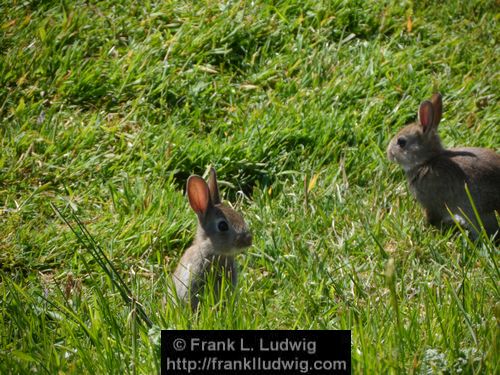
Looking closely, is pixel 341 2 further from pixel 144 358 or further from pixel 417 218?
pixel 144 358

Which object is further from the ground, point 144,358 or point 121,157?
point 121,157

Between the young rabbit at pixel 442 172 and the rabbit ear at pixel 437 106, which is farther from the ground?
the rabbit ear at pixel 437 106

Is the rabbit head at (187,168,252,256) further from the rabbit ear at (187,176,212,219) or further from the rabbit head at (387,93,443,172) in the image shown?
the rabbit head at (387,93,443,172)

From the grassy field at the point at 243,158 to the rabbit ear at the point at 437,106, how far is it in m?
0.43

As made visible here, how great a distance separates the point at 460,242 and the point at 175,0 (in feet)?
10.8

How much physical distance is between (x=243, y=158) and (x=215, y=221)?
3.47ft

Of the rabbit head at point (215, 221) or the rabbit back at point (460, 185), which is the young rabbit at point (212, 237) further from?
the rabbit back at point (460, 185)

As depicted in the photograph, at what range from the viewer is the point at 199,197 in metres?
5.38

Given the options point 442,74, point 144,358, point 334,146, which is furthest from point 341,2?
point 144,358

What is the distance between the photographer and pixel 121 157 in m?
6.30

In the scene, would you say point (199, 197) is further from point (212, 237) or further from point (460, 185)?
point (460, 185)

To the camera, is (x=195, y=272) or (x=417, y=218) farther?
(x=417, y=218)

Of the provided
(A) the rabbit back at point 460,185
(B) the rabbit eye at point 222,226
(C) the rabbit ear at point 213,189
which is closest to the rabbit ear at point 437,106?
(A) the rabbit back at point 460,185

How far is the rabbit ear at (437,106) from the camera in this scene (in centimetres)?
629
